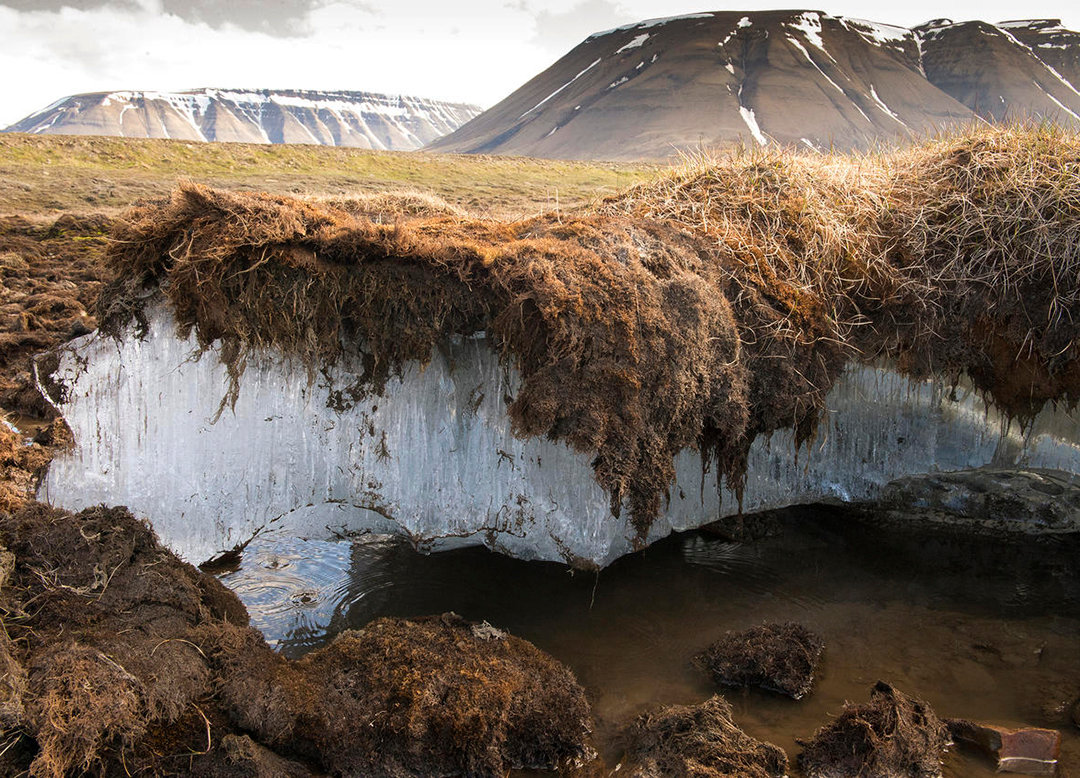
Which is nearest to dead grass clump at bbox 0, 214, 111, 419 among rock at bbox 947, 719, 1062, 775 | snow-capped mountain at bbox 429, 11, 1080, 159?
rock at bbox 947, 719, 1062, 775

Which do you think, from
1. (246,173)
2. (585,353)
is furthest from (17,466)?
(246,173)

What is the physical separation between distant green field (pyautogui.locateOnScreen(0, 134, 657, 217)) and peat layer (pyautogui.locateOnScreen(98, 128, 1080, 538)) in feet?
47.9

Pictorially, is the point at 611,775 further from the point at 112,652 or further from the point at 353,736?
the point at 112,652

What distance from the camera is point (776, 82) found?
12862 centimetres

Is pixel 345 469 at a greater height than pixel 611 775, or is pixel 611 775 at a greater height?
pixel 345 469

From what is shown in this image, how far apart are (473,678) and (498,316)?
6.76ft

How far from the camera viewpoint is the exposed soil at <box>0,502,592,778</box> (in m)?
3.35

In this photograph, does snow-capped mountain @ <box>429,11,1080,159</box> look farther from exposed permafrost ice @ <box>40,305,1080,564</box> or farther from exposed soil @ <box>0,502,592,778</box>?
exposed soil @ <box>0,502,592,778</box>

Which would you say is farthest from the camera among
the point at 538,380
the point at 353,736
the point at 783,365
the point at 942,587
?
the point at 942,587

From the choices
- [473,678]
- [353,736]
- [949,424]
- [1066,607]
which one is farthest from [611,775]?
[949,424]

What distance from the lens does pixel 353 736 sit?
12.1 ft

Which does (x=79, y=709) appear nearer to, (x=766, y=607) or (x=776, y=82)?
(x=766, y=607)

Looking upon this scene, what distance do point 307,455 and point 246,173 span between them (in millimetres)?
28075

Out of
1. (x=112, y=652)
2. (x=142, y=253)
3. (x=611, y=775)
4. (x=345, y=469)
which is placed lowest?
(x=611, y=775)
